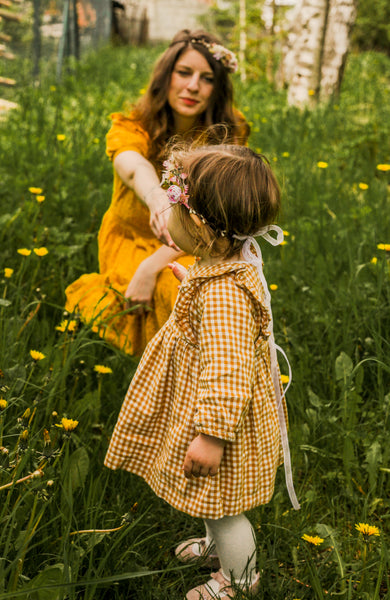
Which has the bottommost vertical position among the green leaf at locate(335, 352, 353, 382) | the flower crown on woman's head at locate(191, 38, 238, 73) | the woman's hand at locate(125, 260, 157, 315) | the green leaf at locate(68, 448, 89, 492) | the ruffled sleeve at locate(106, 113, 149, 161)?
the green leaf at locate(68, 448, 89, 492)

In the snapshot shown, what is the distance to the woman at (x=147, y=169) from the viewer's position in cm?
234

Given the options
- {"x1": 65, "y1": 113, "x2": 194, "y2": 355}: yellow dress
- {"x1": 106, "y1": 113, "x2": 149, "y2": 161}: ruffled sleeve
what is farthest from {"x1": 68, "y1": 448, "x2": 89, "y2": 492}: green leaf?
{"x1": 106, "y1": 113, "x2": 149, "y2": 161}: ruffled sleeve

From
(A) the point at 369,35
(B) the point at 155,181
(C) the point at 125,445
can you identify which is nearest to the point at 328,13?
(B) the point at 155,181

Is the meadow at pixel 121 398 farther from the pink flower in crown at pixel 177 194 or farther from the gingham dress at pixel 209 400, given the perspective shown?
the pink flower in crown at pixel 177 194

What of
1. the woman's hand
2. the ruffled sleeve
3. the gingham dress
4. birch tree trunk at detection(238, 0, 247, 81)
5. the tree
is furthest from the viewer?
birch tree trunk at detection(238, 0, 247, 81)

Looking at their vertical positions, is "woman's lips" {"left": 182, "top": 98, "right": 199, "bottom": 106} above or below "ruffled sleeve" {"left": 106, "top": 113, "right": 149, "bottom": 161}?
above

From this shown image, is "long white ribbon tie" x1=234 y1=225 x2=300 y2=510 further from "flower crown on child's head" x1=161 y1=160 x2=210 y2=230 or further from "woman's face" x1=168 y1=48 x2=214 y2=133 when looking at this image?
"woman's face" x1=168 y1=48 x2=214 y2=133

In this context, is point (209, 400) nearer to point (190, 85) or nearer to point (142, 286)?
point (142, 286)

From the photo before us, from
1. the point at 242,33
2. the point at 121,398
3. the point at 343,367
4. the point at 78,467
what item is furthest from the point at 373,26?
the point at 78,467

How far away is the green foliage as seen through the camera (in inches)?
660

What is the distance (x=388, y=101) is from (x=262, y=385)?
6.03 m

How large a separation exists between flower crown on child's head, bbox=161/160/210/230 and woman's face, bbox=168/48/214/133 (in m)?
1.17

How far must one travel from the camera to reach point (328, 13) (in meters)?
6.73

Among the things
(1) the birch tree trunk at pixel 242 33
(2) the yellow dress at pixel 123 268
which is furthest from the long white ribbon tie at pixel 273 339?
(1) the birch tree trunk at pixel 242 33
